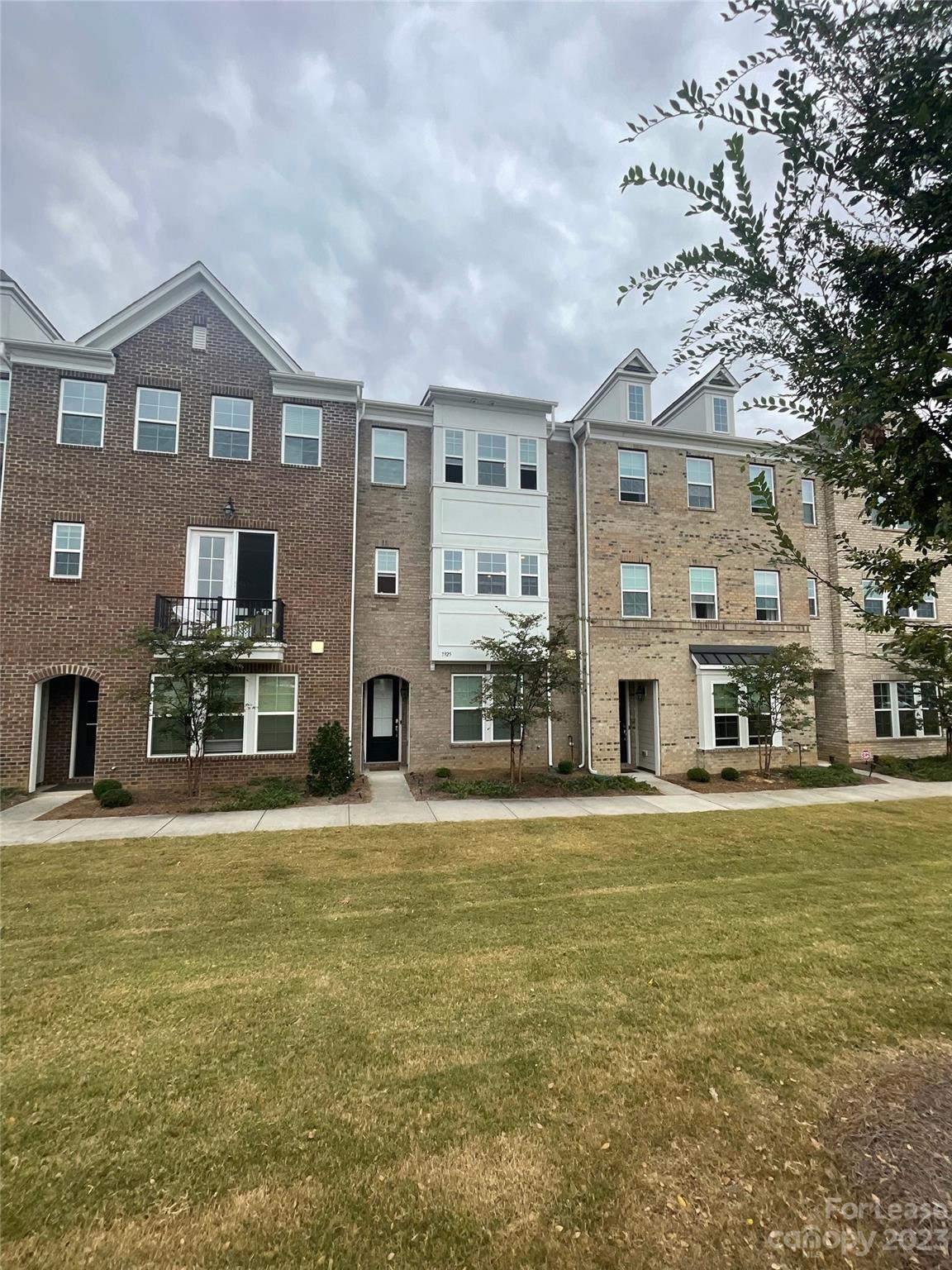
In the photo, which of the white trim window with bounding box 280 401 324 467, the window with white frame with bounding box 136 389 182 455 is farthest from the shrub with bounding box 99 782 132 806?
the white trim window with bounding box 280 401 324 467

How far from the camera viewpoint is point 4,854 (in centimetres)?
762

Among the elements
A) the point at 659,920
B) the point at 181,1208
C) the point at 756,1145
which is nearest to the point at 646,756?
the point at 659,920

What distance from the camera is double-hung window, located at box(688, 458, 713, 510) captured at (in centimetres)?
1705

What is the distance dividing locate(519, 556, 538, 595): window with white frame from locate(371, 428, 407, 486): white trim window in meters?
3.98

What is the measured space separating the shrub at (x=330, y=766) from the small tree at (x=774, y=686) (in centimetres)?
975

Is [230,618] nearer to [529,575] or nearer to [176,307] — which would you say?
[176,307]

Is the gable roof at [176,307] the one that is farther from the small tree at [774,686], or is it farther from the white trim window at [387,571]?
the small tree at [774,686]

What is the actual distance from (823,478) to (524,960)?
416cm

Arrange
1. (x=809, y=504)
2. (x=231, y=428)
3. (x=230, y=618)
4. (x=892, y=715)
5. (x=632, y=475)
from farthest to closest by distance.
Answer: (x=809, y=504), (x=892, y=715), (x=632, y=475), (x=231, y=428), (x=230, y=618)

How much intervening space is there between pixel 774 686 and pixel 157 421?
16.4m

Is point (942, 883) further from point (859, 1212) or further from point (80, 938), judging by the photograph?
point (80, 938)

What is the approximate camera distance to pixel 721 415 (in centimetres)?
1786

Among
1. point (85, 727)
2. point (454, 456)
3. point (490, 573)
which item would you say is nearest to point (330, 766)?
point (85, 727)

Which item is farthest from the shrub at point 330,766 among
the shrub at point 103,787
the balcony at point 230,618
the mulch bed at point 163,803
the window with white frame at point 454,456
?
the window with white frame at point 454,456
